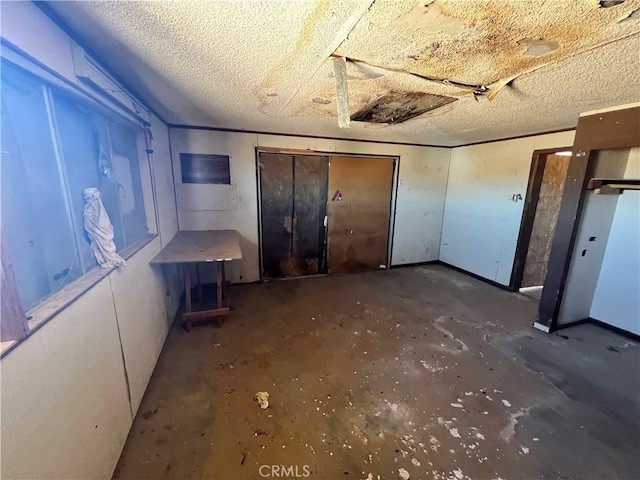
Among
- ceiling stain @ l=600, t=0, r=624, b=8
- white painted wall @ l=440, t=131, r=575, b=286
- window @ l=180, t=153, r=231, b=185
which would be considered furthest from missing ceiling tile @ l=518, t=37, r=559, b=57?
window @ l=180, t=153, r=231, b=185

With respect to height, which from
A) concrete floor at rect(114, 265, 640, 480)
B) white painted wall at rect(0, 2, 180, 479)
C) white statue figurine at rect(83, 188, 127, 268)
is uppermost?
white statue figurine at rect(83, 188, 127, 268)

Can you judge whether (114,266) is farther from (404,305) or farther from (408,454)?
(404,305)

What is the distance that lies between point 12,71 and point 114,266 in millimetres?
990

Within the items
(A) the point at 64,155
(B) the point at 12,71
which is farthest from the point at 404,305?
(B) the point at 12,71

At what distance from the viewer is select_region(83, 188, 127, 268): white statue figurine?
4.61ft

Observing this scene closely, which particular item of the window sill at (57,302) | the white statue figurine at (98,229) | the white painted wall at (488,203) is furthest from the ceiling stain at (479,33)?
the white painted wall at (488,203)

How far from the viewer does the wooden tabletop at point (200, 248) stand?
94.4 inches

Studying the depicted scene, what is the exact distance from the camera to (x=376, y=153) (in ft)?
Answer: 14.1

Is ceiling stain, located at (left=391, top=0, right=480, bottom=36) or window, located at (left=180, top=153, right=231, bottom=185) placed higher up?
ceiling stain, located at (left=391, top=0, right=480, bottom=36)

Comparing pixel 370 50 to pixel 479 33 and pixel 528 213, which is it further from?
pixel 528 213

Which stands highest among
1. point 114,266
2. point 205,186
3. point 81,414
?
point 205,186

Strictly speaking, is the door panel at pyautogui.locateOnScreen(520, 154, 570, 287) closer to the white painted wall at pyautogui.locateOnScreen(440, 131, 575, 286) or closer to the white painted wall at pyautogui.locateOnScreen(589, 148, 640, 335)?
the white painted wall at pyautogui.locateOnScreen(440, 131, 575, 286)

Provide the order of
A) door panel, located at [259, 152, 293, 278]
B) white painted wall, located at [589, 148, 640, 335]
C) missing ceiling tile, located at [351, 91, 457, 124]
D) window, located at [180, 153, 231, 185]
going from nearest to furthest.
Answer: missing ceiling tile, located at [351, 91, 457, 124], white painted wall, located at [589, 148, 640, 335], window, located at [180, 153, 231, 185], door panel, located at [259, 152, 293, 278]

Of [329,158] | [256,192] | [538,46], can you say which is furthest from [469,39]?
[256,192]
